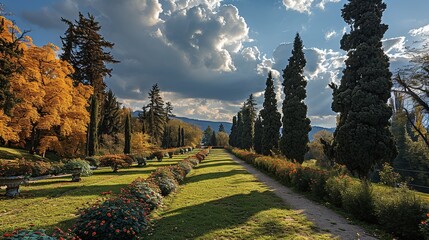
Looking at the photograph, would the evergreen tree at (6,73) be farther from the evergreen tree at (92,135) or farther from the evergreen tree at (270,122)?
the evergreen tree at (270,122)

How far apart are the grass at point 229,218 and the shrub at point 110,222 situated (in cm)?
87

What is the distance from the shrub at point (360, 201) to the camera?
8.42m

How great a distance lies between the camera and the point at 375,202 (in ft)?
26.3

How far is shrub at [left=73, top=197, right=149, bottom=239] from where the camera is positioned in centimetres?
571

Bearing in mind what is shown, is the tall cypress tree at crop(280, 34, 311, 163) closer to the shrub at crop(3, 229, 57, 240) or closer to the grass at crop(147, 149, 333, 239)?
the grass at crop(147, 149, 333, 239)

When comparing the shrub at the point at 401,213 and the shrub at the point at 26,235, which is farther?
the shrub at the point at 401,213

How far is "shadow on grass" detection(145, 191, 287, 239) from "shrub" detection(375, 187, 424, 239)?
3.67 metres

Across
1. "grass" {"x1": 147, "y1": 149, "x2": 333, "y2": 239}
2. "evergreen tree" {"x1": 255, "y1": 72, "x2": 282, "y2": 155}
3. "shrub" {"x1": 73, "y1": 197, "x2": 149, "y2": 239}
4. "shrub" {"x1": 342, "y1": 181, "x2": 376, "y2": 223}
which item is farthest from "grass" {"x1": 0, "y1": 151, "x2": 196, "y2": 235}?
"evergreen tree" {"x1": 255, "y1": 72, "x2": 282, "y2": 155}

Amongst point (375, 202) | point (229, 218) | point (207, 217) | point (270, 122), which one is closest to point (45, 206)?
point (207, 217)

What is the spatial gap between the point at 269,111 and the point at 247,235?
3181cm

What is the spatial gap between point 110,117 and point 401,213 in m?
48.7

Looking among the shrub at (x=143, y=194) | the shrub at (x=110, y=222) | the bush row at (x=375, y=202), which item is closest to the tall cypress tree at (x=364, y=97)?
the bush row at (x=375, y=202)

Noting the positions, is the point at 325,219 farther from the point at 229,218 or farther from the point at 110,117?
the point at 110,117

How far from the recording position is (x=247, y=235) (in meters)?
6.86
